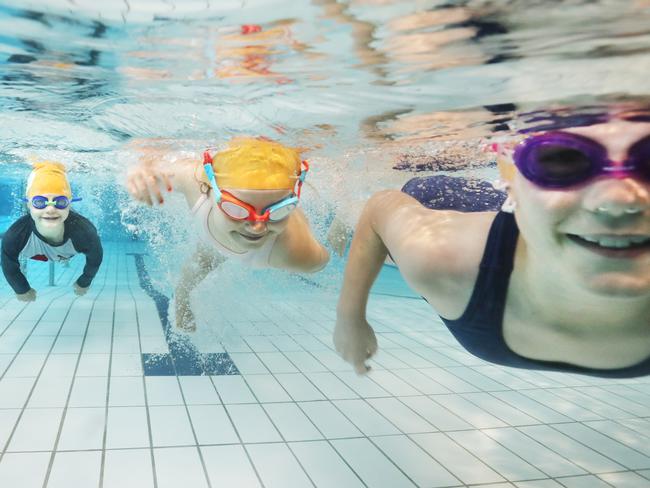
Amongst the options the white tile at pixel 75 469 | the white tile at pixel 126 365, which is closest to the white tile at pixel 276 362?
the white tile at pixel 126 365

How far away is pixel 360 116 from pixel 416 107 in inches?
30.0

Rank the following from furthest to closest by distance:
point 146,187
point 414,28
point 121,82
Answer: point 121,82 < point 146,187 < point 414,28

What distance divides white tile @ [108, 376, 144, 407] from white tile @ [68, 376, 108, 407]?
0.25ft

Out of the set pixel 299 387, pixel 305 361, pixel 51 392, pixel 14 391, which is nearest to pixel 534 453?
pixel 299 387

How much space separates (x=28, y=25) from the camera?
3051mm

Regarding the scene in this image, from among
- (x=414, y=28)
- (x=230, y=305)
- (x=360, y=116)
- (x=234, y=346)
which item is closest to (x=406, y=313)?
(x=230, y=305)

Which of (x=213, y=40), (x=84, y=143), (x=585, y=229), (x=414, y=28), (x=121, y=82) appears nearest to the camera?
(x=585, y=229)

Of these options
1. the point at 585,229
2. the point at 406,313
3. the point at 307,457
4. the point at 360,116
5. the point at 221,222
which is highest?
the point at 360,116

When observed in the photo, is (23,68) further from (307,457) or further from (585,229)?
(585,229)

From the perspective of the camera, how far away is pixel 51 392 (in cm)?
513

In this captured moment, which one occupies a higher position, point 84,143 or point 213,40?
point 213,40

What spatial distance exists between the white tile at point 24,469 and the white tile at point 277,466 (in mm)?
1578

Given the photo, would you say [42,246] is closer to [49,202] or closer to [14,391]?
[49,202]

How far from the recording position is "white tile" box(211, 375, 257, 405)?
529 centimetres
